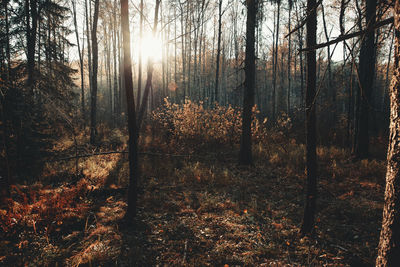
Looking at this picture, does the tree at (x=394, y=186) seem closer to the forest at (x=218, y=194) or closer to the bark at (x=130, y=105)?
the forest at (x=218, y=194)

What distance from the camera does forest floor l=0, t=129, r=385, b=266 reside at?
2.84 meters

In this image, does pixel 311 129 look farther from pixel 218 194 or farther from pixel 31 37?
pixel 31 37

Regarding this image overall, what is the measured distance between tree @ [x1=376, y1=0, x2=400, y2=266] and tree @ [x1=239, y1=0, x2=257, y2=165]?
18.3ft

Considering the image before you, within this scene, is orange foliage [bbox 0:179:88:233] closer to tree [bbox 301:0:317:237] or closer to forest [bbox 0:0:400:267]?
forest [bbox 0:0:400:267]

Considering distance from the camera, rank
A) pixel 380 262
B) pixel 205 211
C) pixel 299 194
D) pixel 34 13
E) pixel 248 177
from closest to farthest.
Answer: pixel 380 262
pixel 205 211
pixel 299 194
pixel 248 177
pixel 34 13

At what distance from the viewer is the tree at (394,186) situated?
4.01 ft

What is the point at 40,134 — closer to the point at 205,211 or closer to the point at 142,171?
the point at 142,171

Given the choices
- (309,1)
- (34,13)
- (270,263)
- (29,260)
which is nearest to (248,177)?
(270,263)

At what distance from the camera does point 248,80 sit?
6.73m

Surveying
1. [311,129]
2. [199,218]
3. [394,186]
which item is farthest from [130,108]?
[394,186]

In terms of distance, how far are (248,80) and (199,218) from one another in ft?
15.9

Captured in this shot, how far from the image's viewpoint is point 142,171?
6543 mm

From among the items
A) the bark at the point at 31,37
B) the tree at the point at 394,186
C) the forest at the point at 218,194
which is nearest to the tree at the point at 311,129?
the forest at the point at 218,194

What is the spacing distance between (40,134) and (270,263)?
8601mm
